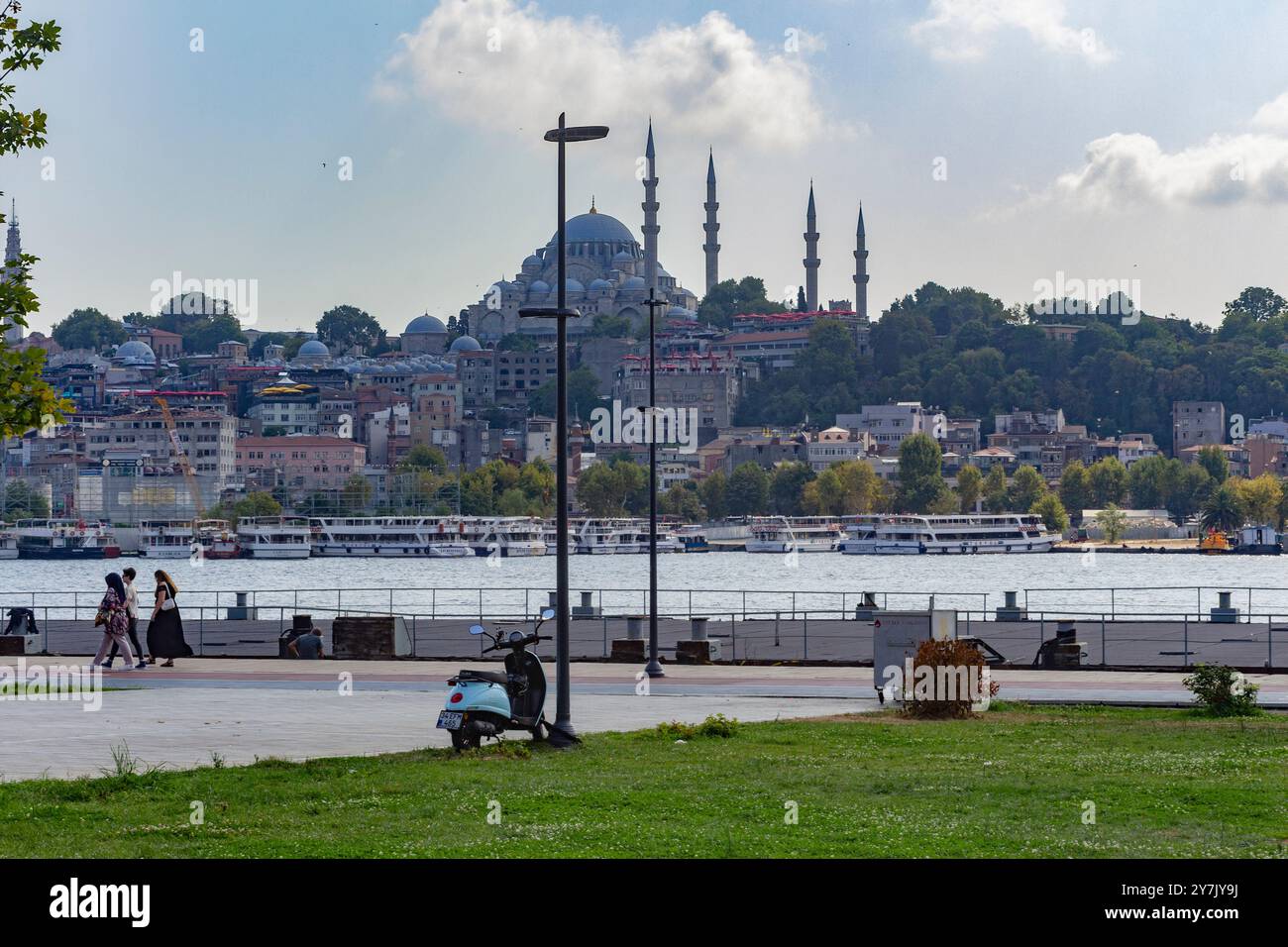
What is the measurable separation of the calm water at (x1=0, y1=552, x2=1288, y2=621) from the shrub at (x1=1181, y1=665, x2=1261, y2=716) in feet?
142

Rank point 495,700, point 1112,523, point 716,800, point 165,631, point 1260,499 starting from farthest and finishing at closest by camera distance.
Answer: point 1260,499, point 1112,523, point 165,631, point 495,700, point 716,800

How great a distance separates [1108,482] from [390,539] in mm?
65307

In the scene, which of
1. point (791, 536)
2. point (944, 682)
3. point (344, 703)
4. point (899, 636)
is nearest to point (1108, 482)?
point (791, 536)

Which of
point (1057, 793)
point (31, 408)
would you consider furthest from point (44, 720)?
point (1057, 793)

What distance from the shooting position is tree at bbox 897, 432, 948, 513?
17212cm

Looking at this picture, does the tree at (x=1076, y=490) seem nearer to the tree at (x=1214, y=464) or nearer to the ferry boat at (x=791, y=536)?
the tree at (x=1214, y=464)

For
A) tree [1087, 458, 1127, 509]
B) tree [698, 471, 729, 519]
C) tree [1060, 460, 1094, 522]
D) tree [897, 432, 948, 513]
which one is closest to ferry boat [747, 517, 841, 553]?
tree [698, 471, 729, 519]

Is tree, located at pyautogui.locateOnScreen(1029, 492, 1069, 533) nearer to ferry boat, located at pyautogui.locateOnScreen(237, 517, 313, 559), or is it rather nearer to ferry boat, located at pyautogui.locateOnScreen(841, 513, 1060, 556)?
ferry boat, located at pyautogui.locateOnScreen(841, 513, 1060, 556)

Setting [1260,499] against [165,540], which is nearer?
[165,540]

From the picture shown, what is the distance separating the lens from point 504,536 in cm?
15450

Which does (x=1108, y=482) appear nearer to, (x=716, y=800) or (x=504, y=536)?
(x=504, y=536)

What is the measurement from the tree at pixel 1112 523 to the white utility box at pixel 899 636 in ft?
478

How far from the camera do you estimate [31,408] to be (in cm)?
1238
